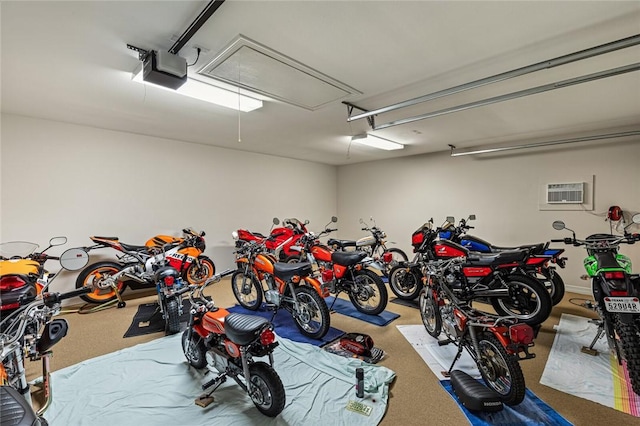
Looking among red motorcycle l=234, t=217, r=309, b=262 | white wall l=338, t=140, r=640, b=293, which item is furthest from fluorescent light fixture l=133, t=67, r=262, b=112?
white wall l=338, t=140, r=640, b=293

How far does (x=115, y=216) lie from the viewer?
4480mm

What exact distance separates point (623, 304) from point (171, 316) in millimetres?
4135

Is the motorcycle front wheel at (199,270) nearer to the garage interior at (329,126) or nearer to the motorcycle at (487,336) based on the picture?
the garage interior at (329,126)

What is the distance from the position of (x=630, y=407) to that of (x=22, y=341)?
3.93m

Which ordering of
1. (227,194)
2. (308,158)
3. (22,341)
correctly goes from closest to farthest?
(22,341), (227,194), (308,158)

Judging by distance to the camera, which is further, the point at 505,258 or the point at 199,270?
the point at 199,270

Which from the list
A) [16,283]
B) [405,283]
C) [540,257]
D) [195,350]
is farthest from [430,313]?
[16,283]

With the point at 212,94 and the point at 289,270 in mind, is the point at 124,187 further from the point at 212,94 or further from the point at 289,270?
the point at 289,270

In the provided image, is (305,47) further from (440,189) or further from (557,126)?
(440,189)

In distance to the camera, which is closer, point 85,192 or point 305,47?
point 305,47

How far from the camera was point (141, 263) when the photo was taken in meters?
3.77

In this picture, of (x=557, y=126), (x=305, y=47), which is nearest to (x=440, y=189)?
(x=557, y=126)

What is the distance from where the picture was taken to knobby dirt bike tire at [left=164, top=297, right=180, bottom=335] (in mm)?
3070

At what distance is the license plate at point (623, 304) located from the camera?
80.5 inches
